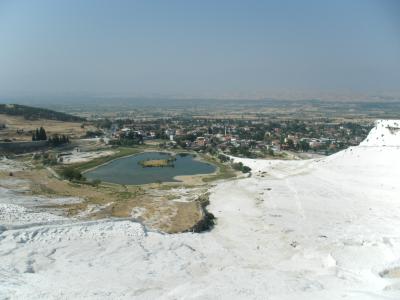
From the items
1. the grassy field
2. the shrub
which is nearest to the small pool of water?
the grassy field

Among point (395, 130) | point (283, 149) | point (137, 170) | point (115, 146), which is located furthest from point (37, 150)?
point (395, 130)

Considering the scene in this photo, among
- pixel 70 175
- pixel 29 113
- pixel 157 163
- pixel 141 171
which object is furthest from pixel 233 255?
pixel 29 113

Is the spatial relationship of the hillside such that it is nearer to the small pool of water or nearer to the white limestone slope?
the small pool of water

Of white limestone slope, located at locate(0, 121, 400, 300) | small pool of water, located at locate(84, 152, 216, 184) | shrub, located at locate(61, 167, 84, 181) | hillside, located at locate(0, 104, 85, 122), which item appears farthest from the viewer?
hillside, located at locate(0, 104, 85, 122)

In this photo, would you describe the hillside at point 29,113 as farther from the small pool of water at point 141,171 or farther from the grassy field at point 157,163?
the grassy field at point 157,163

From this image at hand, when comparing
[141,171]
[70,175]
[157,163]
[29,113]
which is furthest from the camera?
[29,113]

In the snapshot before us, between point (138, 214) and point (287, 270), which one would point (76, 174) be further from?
point (287, 270)

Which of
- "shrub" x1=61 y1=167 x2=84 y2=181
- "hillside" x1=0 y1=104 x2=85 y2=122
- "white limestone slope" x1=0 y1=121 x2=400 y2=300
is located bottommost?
"shrub" x1=61 y1=167 x2=84 y2=181

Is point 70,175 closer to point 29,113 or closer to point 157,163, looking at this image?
point 157,163
